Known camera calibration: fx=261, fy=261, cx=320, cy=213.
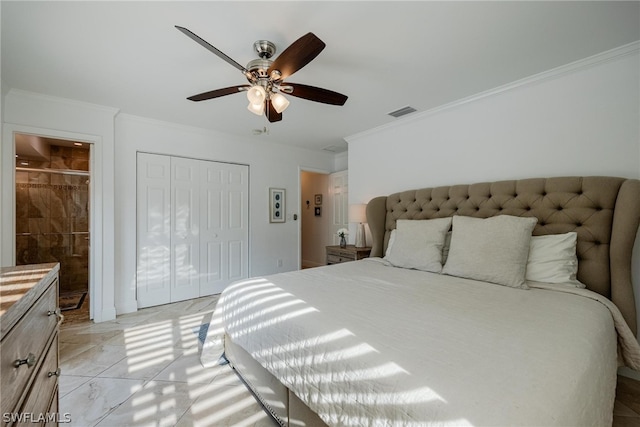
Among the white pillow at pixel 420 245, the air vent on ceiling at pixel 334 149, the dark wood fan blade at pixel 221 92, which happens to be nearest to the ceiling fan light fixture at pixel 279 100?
the dark wood fan blade at pixel 221 92

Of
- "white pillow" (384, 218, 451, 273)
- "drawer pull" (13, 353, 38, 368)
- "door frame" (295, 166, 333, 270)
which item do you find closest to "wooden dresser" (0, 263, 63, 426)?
"drawer pull" (13, 353, 38, 368)

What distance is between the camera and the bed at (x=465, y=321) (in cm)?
77

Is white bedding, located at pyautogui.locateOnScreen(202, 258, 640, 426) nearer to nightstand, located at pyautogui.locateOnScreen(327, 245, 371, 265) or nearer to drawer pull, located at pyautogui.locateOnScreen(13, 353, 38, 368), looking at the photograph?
drawer pull, located at pyautogui.locateOnScreen(13, 353, 38, 368)

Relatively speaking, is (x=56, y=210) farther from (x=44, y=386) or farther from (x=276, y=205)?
(x=44, y=386)

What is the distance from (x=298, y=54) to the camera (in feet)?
4.83

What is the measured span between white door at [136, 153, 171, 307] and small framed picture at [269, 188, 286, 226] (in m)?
1.49

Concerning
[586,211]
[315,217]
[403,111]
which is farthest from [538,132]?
[315,217]

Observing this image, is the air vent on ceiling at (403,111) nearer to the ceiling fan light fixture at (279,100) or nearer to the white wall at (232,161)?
the ceiling fan light fixture at (279,100)

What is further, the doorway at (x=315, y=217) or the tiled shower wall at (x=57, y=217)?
the doorway at (x=315, y=217)

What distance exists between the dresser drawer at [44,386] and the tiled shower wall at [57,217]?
3823 millimetres

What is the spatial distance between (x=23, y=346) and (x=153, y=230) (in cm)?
292

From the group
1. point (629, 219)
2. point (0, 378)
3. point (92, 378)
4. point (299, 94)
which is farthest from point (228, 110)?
point (629, 219)

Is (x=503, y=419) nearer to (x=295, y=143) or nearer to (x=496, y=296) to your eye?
(x=496, y=296)

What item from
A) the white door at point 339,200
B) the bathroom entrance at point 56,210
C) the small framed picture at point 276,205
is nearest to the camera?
the bathroom entrance at point 56,210
